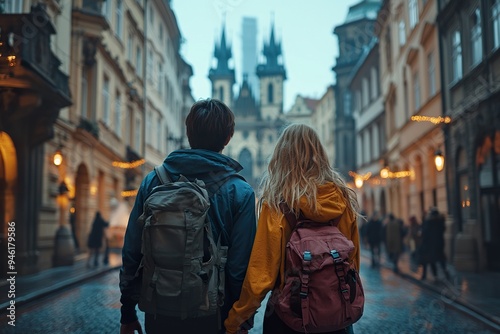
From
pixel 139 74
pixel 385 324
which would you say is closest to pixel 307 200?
pixel 385 324

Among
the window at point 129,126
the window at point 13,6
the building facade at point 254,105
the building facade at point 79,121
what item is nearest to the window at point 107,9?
the building facade at point 79,121

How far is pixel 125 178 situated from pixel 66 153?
10.2 m

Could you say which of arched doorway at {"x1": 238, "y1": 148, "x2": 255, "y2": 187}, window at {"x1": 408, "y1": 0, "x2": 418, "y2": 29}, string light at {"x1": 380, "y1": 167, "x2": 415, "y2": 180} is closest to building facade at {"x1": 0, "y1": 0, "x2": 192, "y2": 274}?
string light at {"x1": 380, "y1": 167, "x2": 415, "y2": 180}

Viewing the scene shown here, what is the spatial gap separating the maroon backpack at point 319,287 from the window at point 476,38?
529 inches

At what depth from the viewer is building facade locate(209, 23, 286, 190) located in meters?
86.2

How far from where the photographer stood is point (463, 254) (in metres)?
14.7

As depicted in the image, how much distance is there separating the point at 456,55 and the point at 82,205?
42.4ft

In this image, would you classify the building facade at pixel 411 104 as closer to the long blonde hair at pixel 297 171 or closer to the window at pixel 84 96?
the window at pixel 84 96

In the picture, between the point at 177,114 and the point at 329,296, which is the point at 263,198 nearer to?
the point at 329,296

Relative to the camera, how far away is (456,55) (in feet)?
55.2

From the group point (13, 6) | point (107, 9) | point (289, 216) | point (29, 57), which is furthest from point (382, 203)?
point (289, 216)

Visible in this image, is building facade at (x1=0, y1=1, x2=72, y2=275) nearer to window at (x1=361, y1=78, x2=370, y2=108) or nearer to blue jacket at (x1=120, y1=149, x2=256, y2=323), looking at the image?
blue jacket at (x1=120, y1=149, x2=256, y2=323)

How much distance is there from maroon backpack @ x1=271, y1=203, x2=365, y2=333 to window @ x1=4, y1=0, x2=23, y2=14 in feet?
36.7

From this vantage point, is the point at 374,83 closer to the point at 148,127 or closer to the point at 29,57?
the point at 148,127
